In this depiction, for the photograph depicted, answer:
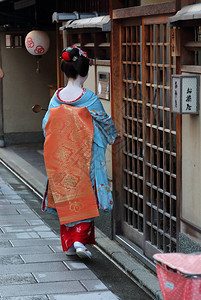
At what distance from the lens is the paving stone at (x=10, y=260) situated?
298 inches

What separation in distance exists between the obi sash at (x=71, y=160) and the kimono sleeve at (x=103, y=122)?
84mm

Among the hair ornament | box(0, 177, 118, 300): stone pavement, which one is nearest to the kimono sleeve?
the hair ornament

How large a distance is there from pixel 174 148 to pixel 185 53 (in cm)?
108

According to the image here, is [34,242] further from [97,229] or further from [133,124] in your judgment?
[133,124]

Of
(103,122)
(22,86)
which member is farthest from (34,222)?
(22,86)

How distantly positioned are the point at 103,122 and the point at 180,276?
11.0 ft

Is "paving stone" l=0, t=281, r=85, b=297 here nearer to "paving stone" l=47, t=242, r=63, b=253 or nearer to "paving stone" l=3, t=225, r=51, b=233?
"paving stone" l=47, t=242, r=63, b=253

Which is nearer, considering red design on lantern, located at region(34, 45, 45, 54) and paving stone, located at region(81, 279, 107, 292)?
paving stone, located at region(81, 279, 107, 292)

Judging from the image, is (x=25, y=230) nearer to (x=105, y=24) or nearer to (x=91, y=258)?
(x=91, y=258)

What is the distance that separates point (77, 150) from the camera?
762cm

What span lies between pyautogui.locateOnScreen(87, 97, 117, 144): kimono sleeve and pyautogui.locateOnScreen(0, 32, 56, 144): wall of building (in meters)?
10.1

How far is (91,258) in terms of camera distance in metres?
7.96

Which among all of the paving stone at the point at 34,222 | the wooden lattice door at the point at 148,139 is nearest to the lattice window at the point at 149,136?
the wooden lattice door at the point at 148,139

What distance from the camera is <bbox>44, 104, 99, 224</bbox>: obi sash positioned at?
7586mm
